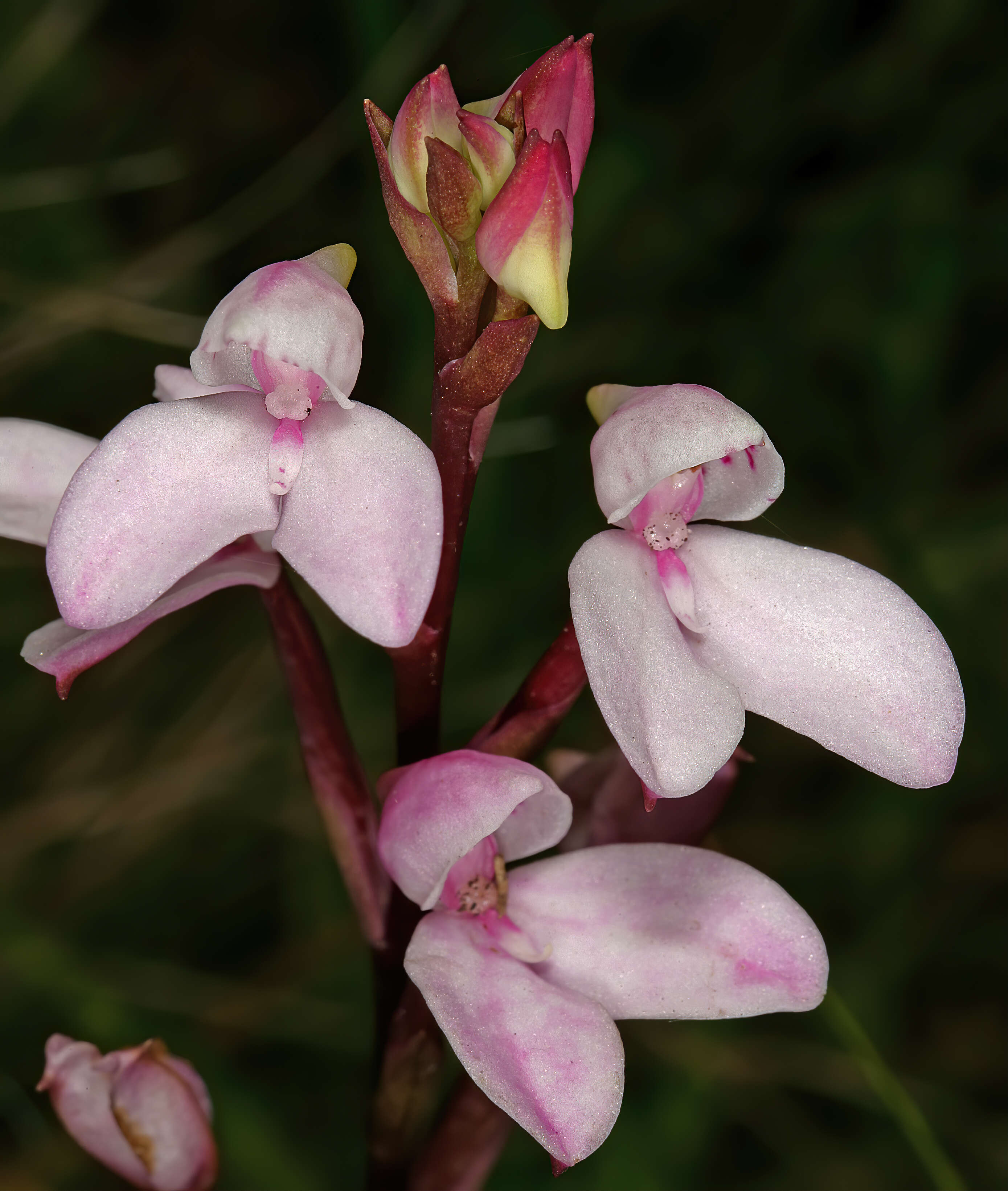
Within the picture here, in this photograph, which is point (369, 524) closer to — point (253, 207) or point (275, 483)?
point (275, 483)

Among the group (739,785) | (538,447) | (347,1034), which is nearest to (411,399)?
(538,447)

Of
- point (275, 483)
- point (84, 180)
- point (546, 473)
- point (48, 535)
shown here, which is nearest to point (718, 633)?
point (275, 483)

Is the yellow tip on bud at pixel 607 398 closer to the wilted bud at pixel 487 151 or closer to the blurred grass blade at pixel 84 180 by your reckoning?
the wilted bud at pixel 487 151

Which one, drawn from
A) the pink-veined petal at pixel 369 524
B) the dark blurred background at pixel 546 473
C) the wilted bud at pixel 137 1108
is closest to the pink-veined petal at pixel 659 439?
the pink-veined petal at pixel 369 524

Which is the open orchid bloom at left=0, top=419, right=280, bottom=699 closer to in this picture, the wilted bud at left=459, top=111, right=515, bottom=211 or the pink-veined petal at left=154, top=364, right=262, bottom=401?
the pink-veined petal at left=154, top=364, right=262, bottom=401

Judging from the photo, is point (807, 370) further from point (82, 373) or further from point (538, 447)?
point (82, 373)
